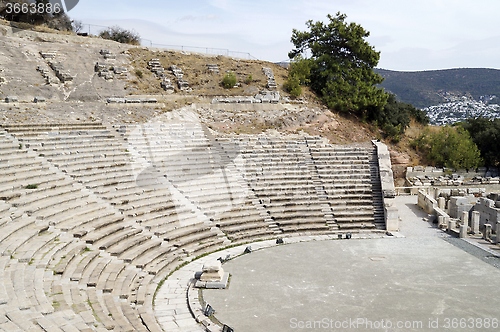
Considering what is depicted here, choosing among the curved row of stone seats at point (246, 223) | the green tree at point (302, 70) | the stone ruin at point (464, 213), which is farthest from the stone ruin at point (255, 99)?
the stone ruin at point (464, 213)

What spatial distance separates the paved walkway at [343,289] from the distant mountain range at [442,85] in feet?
226

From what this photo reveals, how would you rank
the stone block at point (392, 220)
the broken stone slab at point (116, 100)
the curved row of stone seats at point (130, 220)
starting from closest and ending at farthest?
the curved row of stone seats at point (130, 220) → the stone block at point (392, 220) → the broken stone slab at point (116, 100)

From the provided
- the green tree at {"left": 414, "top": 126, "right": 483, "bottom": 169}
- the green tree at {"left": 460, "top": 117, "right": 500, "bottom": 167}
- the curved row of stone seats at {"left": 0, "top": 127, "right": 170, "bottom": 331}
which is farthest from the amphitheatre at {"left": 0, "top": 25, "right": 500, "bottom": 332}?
the green tree at {"left": 460, "top": 117, "right": 500, "bottom": 167}

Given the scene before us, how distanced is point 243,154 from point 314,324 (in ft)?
35.8

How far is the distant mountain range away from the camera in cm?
8031

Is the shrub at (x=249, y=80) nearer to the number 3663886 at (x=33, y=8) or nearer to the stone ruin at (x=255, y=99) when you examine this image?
the stone ruin at (x=255, y=99)

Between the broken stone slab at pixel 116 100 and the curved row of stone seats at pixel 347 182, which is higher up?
the broken stone slab at pixel 116 100

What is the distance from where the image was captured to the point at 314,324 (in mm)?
9977

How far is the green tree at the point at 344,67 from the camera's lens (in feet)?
96.3

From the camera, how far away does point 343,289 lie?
38.7 ft

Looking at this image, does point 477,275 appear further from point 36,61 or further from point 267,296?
point 36,61

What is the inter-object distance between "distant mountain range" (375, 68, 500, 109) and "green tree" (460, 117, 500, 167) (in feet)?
164

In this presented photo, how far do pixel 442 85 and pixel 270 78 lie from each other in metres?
66.9

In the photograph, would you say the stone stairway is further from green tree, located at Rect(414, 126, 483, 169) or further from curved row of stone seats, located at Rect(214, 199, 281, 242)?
green tree, located at Rect(414, 126, 483, 169)
